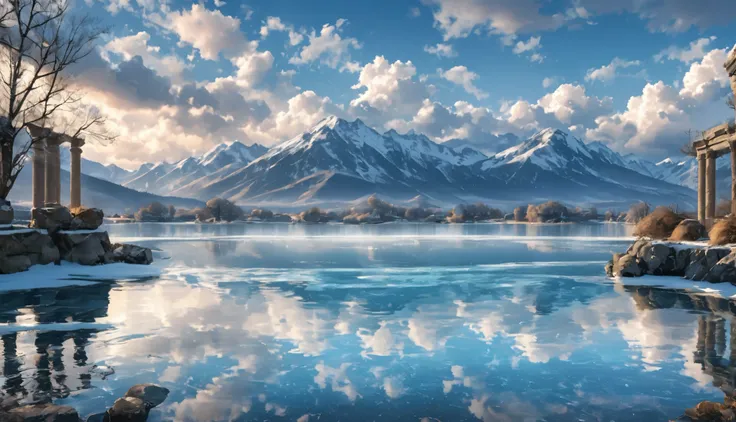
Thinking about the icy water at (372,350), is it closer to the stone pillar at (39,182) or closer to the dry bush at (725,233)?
the dry bush at (725,233)

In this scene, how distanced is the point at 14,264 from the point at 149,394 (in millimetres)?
21314

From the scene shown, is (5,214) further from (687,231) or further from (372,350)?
(687,231)

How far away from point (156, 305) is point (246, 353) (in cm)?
803

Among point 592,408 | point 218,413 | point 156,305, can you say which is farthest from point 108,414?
point 156,305

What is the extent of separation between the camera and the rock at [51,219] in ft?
98.6

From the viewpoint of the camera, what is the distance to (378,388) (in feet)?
34.2

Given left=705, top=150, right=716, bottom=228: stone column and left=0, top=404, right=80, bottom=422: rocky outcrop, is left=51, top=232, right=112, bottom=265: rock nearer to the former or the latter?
left=0, top=404, right=80, bottom=422: rocky outcrop

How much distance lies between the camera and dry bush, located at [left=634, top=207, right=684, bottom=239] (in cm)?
3516

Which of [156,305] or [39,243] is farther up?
[39,243]

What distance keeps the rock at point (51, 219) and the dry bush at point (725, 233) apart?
34.2 metres

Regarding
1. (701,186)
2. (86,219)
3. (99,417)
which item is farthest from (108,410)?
(701,186)

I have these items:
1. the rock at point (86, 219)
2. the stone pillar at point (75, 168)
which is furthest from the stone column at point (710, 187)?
the stone pillar at point (75, 168)

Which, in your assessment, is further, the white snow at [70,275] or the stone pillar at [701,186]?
the stone pillar at [701,186]

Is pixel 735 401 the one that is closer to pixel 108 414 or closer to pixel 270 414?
pixel 270 414
